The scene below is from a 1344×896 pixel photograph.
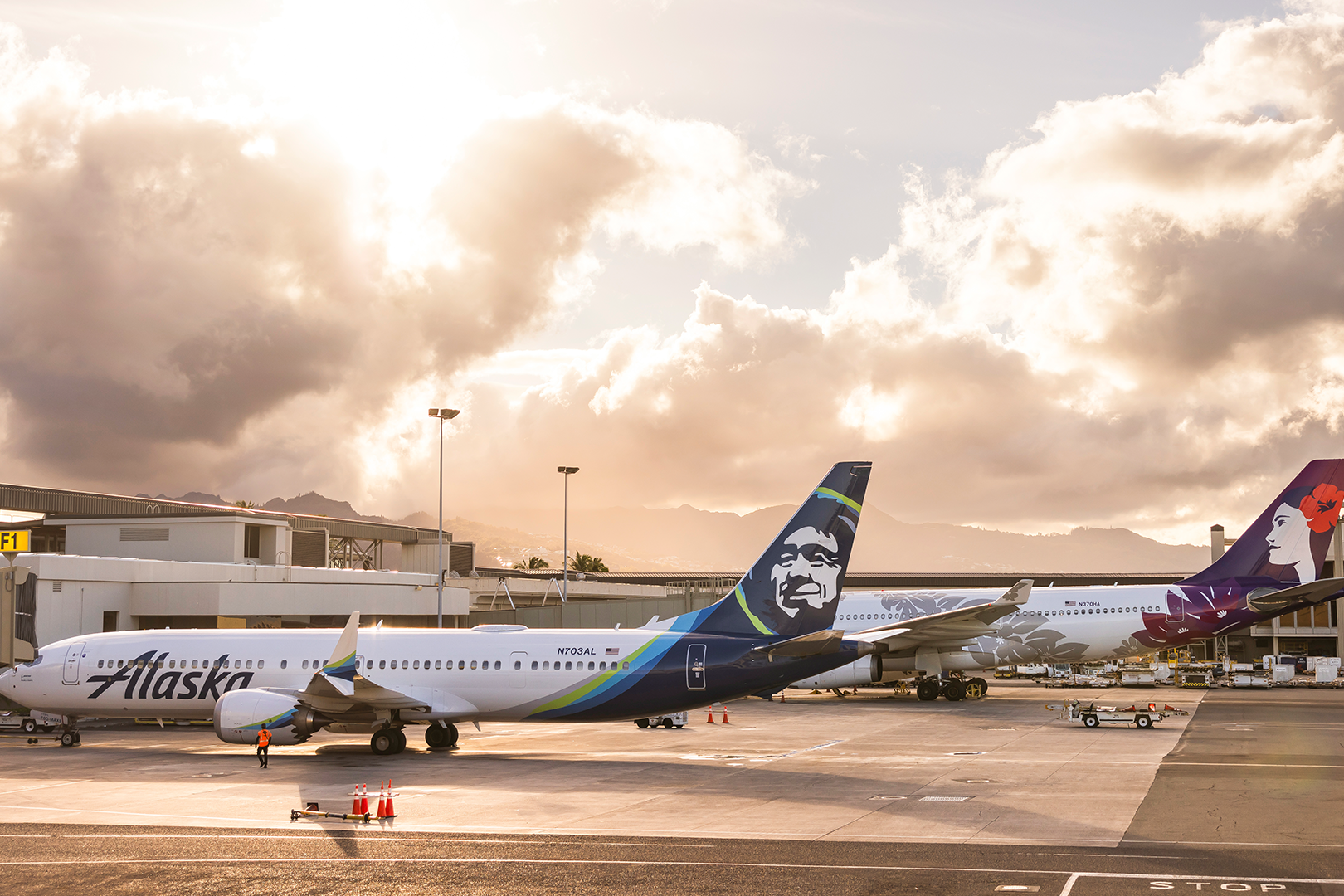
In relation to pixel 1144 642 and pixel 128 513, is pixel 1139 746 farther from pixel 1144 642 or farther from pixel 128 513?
pixel 128 513

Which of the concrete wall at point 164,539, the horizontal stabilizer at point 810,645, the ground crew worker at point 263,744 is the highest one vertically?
the concrete wall at point 164,539

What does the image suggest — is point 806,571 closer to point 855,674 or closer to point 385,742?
point 385,742

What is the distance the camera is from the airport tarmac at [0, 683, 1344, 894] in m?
15.7

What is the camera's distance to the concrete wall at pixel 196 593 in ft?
143

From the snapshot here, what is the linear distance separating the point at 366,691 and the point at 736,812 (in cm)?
1234

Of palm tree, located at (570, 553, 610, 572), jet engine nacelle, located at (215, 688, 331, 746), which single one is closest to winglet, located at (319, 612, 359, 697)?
jet engine nacelle, located at (215, 688, 331, 746)

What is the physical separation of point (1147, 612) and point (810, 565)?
91.3ft

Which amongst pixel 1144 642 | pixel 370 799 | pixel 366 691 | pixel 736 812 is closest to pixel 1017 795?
pixel 736 812

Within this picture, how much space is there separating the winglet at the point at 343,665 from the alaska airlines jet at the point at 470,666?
33 millimetres

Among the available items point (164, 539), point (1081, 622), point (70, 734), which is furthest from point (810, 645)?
point (164, 539)

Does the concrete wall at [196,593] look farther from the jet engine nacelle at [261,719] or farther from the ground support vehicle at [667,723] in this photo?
the ground support vehicle at [667,723]

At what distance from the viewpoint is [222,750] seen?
3222 cm

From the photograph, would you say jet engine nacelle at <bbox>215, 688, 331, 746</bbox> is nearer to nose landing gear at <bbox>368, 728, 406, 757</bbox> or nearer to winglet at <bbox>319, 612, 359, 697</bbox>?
winglet at <bbox>319, 612, 359, 697</bbox>

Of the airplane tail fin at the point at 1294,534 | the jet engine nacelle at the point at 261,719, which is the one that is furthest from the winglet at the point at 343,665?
the airplane tail fin at the point at 1294,534
